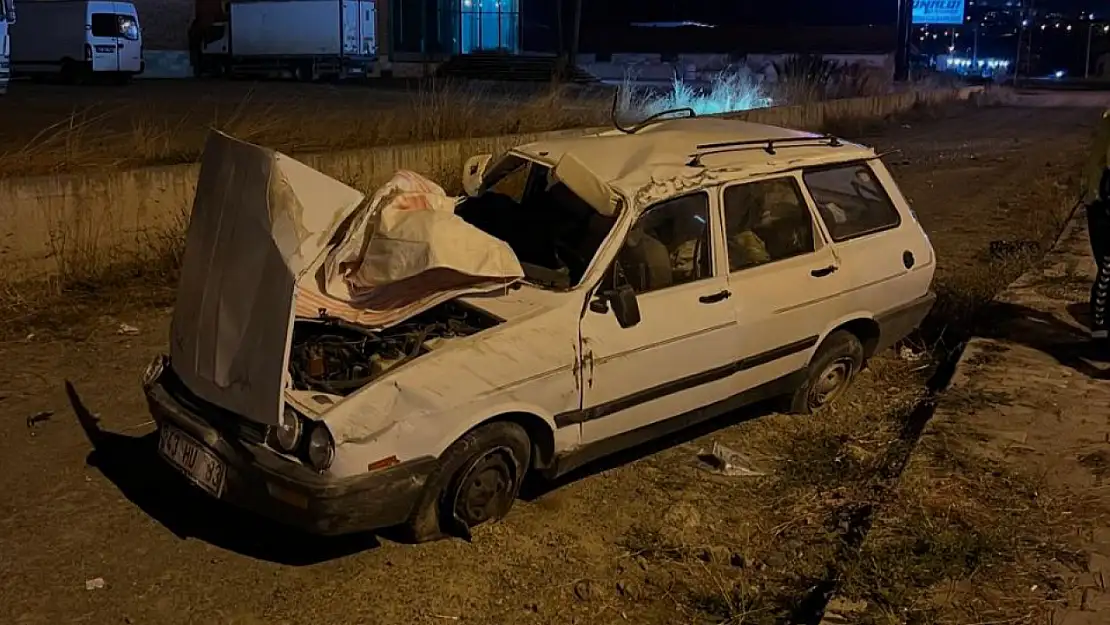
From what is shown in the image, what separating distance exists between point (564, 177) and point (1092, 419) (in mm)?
3342

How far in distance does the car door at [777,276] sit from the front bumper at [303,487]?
78.8 inches

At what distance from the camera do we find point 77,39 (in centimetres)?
2598

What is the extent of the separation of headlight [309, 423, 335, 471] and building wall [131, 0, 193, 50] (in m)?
33.0

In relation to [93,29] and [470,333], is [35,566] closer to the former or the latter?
[470,333]

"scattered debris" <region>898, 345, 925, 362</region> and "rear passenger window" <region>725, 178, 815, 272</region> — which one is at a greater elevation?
"rear passenger window" <region>725, 178, 815, 272</region>

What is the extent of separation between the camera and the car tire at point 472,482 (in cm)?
435

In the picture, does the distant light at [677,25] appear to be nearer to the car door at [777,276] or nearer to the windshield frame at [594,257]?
the car door at [777,276]

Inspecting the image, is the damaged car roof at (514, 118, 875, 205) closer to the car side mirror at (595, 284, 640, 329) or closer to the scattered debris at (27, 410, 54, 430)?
the car side mirror at (595, 284, 640, 329)

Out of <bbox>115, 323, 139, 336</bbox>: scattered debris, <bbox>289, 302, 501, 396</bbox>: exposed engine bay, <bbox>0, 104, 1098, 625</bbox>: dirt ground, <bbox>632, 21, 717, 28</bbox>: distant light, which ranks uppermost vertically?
<bbox>632, 21, 717, 28</bbox>: distant light

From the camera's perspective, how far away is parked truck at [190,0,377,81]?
31.8 meters

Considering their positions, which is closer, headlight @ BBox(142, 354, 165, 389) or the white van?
headlight @ BBox(142, 354, 165, 389)

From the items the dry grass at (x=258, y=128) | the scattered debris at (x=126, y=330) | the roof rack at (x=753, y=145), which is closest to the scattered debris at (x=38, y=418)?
the scattered debris at (x=126, y=330)

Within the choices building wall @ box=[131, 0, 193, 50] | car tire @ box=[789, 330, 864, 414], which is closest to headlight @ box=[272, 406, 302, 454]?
car tire @ box=[789, 330, 864, 414]

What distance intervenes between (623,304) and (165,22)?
33.2 meters
